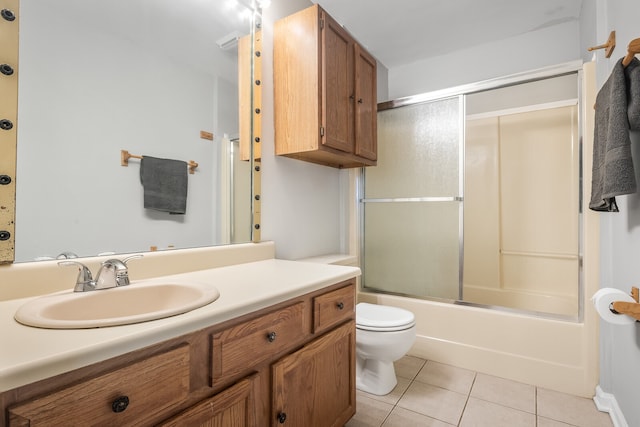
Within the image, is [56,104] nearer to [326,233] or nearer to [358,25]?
[326,233]

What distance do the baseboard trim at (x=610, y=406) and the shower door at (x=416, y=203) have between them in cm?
86

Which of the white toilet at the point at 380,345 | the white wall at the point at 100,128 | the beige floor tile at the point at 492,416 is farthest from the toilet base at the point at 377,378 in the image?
the white wall at the point at 100,128

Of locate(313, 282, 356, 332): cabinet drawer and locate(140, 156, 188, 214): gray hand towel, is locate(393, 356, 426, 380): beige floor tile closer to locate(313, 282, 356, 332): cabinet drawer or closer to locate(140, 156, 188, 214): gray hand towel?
locate(313, 282, 356, 332): cabinet drawer

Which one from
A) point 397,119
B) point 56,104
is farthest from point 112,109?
point 397,119

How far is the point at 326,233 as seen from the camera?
242 cm

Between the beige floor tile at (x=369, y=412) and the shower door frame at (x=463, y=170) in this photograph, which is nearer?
the beige floor tile at (x=369, y=412)

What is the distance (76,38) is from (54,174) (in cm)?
48

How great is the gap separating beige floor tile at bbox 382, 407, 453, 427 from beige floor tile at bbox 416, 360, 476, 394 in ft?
1.18

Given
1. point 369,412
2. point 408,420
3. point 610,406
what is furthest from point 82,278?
point 610,406

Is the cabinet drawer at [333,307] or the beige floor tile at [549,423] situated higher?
the cabinet drawer at [333,307]

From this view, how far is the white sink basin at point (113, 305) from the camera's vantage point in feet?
2.32

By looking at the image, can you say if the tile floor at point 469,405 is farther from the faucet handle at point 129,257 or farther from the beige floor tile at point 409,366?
the faucet handle at point 129,257

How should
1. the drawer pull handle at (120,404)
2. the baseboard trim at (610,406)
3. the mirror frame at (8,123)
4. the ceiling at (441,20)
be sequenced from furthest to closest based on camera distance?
the ceiling at (441,20) → the baseboard trim at (610,406) → the mirror frame at (8,123) → the drawer pull handle at (120,404)

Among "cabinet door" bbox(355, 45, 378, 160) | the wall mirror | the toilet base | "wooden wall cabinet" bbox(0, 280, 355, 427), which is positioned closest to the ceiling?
"cabinet door" bbox(355, 45, 378, 160)
